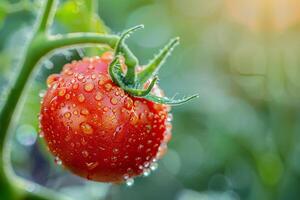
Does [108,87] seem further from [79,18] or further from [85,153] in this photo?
[79,18]

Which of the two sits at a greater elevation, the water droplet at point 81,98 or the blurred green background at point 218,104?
the water droplet at point 81,98

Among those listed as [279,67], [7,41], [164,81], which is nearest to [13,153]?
[7,41]


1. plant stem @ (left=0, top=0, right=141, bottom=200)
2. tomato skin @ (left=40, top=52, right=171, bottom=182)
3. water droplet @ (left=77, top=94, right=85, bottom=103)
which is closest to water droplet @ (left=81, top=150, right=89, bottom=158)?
tomato skin @ (left=40, top=52, right=171, bottom=182)

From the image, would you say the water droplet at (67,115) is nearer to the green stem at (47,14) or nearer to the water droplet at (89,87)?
the water droplet at (89,87)

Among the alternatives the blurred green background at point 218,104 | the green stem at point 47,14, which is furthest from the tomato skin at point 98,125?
the blurred green background at point 218,104

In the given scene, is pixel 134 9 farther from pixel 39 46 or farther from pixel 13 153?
pixel 39 46

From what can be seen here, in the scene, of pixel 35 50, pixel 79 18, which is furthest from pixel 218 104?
pixel 35 50
